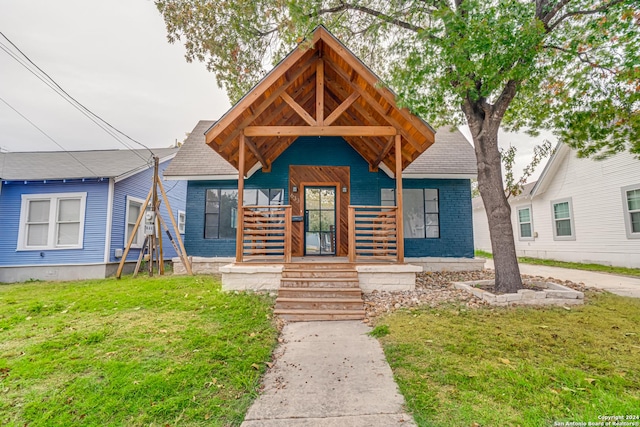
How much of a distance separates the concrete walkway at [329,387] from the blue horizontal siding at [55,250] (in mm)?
8109

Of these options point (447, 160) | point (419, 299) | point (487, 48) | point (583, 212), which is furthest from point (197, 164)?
point (583, 212)

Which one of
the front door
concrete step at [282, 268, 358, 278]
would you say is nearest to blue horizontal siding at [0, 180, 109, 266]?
the front door

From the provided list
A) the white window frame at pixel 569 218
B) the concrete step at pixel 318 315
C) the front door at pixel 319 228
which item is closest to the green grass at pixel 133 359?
the concrete step at pixel 318 315

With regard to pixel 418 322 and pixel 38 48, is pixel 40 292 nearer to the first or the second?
pixel 38 48

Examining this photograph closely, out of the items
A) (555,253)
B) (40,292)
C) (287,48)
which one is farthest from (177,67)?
(555,253)

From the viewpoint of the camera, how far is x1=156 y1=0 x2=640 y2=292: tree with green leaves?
4.29 meters

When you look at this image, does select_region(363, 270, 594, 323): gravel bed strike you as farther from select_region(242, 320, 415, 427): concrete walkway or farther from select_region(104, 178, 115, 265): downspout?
select_region(104, 178, 115, 265): downspout

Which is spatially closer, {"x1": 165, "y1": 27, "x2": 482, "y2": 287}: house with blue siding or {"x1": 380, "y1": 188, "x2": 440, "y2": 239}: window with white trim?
{"x1": 165, "y1": 27, "x2": 482, "y2": 287}: house with blue siding

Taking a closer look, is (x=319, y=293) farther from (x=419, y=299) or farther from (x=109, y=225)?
(x=109, y=225)

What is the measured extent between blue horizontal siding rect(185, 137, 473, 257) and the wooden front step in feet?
11.5

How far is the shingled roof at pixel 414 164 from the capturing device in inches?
334

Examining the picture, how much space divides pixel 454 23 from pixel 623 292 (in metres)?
6.02

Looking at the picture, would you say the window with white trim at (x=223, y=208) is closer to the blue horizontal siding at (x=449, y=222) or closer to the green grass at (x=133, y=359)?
the green grass at (x=133, y=359)

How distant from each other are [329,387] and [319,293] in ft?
8.22
